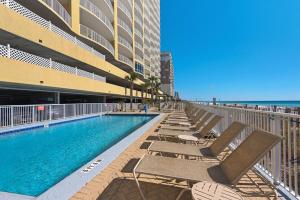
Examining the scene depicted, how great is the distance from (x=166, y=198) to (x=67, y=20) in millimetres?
19974

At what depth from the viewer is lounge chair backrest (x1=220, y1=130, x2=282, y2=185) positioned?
2.75 m

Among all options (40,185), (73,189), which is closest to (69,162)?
(40,185)

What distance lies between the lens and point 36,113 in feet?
40.8

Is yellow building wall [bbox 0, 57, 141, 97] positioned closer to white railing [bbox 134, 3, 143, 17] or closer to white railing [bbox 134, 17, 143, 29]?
white railing [bbox 134, 17, 143, 29]

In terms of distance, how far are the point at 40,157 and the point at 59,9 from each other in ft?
49.7

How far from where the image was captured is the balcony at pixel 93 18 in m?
22.9

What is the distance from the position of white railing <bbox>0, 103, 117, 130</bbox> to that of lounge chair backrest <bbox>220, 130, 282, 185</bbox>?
10.7 meters

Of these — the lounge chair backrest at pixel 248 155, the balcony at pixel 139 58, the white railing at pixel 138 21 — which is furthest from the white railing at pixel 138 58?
the lounge chair backrest at pixel 248 155

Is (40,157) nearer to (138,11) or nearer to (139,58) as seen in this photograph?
(139,58)

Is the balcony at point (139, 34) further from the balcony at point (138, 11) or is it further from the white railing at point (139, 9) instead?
the white railing at point (139, 9)

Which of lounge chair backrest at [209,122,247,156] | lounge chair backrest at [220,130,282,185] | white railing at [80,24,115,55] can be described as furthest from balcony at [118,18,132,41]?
lounge chair backrest at [220,130,282,185]

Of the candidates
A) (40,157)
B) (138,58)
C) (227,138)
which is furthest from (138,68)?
(227,138)

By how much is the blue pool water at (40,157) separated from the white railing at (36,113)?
77cm

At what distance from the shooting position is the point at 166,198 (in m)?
3.17
